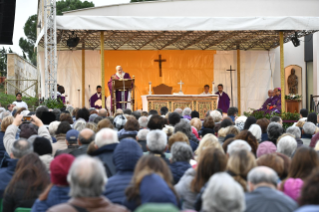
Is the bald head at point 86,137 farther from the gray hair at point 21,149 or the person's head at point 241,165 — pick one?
the person's head at point 241,165

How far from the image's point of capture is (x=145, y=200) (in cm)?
338

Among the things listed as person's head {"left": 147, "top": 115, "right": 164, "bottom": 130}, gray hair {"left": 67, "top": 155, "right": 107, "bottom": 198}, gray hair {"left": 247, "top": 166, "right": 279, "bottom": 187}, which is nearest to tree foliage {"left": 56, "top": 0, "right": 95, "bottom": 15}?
person's head {"left": 147, "top": 115, "right": 164, "bottom": 130}

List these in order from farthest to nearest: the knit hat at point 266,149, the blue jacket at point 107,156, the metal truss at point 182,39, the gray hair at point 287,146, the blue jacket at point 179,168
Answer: the metal truss at point 182,39
the knit hat at point 266,149
the gray hair at point 287,146
the blue jacket at point 107,156
the blue jacket at point 179,168

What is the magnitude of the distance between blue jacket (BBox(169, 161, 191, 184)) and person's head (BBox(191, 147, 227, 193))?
659 mm

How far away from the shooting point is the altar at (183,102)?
15.5 metres

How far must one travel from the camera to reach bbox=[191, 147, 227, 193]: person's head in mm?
4039

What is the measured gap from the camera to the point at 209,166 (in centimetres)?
405

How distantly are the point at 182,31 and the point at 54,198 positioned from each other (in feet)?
40.9

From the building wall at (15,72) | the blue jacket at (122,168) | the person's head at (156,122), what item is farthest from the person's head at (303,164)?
the building wall at (15,72)

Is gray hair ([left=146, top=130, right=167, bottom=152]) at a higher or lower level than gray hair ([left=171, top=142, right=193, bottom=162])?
higher

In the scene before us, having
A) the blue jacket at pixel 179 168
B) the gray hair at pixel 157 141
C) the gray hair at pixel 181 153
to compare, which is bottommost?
the blue jacket at pixel 179 168

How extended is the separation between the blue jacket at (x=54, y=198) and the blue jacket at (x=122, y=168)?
14.3 inches

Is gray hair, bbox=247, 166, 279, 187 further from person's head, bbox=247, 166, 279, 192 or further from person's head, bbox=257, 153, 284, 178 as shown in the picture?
person's head, bbox=257, 153, 284, 178

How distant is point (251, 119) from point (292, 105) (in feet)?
39.5
